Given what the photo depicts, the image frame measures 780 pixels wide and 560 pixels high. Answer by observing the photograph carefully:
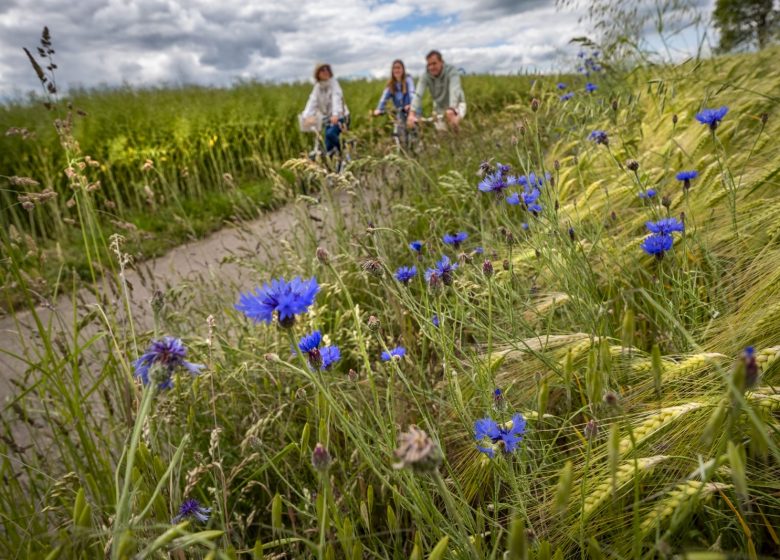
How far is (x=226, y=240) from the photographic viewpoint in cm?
548

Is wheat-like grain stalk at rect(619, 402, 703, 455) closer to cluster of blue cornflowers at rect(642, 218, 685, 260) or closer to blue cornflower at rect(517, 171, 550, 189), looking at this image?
cluster of blue cornflowers at rect(642, 218, 685, 260)

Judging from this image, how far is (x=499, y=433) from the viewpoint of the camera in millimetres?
1061

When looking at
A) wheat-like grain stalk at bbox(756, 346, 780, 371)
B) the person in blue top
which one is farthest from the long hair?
wheat-like grain stalk at bbox(756, 346, 780, 371)

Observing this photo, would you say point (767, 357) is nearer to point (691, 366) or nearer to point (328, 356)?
point (691, 366)

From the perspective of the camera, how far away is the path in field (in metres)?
2.07

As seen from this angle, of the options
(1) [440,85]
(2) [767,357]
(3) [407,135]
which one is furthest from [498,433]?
(1) [440,85]

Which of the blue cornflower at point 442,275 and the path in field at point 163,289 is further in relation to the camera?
the path in field at point 163,289

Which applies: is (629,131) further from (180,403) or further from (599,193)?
(180,403)

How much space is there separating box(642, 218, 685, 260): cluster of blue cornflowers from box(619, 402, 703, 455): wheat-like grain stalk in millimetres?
578

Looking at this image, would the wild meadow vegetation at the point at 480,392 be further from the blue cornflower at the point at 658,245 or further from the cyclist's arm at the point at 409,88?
the cyclist's arm at the point at 409,88

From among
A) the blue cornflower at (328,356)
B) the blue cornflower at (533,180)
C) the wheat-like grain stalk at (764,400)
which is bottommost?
the blue cornflower at (328,356)

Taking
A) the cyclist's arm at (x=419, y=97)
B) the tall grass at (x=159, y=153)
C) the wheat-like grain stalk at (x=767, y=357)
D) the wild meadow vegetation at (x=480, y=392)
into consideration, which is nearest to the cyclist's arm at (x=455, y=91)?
the cyclist's arm at (x=419, y=97)

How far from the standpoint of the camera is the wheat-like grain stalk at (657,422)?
85 cm

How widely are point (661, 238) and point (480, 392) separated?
2.18 ft
